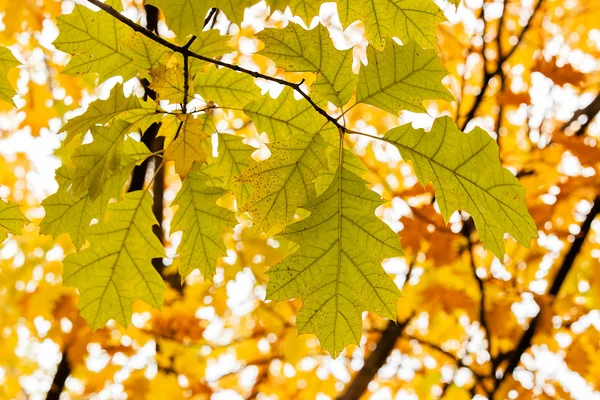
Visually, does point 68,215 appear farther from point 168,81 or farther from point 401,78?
point 401,78

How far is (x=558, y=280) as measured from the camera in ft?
8.04

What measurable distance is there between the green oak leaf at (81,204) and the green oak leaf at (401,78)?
484 millimetres

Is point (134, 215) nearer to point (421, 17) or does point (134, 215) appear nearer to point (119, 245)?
point (119, 245)

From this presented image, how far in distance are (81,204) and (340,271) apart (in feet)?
1.85

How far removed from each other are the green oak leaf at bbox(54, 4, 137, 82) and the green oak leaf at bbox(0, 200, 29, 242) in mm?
305

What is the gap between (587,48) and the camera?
3551mm

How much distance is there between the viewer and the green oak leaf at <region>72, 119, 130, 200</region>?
97 cm

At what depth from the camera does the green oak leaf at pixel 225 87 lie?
43.8 inches

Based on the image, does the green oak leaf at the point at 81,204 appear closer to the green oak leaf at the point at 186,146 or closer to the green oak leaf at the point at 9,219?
the green oak leaf at the point at 9,219

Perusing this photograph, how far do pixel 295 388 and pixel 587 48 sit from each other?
2.96m

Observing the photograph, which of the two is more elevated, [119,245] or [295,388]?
[119,245]

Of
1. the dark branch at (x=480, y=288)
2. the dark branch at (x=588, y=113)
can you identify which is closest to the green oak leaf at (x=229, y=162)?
the dark branch at (x=480, y=288)

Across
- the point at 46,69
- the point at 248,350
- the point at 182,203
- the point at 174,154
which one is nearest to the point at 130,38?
the point at 174,154

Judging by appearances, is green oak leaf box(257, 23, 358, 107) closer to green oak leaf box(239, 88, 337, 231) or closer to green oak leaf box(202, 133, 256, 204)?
green oak leaf box(239, 88, 337, 231)
